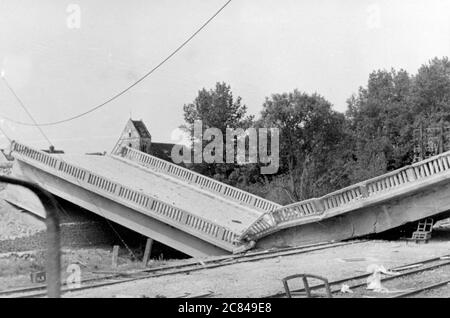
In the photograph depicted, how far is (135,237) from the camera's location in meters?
26.3

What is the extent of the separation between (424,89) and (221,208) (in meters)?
29.3

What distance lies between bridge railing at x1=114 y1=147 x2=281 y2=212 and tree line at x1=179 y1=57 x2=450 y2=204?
49.0ft

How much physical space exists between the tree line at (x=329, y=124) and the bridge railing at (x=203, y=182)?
14.9 m

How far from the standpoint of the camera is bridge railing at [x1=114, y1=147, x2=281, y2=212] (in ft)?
85.9

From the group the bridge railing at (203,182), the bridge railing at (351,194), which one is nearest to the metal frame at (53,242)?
the bridge railing at (351,194)

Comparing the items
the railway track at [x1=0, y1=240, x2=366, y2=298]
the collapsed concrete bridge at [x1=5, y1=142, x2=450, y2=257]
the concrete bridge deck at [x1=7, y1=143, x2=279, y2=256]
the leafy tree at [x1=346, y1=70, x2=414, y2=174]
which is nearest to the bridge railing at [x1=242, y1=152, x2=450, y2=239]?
the collapsed concrete bridge at [x1=5, y1=142, x2=450, y2=257]

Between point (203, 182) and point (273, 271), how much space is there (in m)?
15.4

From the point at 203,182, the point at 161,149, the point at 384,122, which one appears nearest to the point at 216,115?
the point at 384,122

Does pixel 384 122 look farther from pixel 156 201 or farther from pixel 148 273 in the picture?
pixel 148 273

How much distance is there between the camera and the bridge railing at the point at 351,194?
17.3 metres

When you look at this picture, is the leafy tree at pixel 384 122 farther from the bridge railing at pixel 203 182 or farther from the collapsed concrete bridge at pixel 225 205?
the collapsed concrete bridge at pixel 225 205
